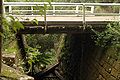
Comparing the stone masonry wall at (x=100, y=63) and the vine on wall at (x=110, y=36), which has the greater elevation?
the vine on wall at (x=110, y=36)

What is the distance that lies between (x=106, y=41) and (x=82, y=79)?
4210 mm

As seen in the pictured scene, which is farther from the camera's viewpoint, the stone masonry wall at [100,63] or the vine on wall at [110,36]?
the stone masonry wall at [100,63]

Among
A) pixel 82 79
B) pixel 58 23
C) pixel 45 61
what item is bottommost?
pixel 82 79

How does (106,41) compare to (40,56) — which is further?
(40,56)

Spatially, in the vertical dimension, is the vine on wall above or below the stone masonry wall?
above

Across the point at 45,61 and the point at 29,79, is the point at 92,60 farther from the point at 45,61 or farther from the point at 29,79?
the point at 29,79

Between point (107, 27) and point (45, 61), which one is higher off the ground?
point (107, 27)

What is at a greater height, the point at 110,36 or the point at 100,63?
the point at 110,36

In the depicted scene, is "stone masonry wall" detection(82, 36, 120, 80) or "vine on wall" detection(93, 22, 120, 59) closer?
"vine on wall" detection(93, 22, 120, 59)

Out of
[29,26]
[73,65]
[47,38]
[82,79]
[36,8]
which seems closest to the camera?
[36,8]

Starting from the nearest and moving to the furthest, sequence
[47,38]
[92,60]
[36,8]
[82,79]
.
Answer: [36,8]
[92,60]
[82,79]
[47,38]

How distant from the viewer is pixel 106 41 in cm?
923

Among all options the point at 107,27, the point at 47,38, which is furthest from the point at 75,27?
the point at 47,38

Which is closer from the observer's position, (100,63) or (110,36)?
(110,36)
